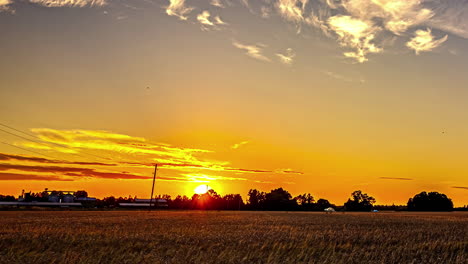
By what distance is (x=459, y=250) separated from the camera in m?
25.8

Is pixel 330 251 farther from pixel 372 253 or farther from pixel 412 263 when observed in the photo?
pixel 412 263

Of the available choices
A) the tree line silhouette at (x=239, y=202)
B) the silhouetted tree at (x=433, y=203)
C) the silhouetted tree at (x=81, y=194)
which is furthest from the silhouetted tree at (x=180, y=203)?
the silhouetted tree at (x=433, y=203)

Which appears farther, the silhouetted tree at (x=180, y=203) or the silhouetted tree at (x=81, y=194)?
the silhouetted tree at (x=81, y=194)

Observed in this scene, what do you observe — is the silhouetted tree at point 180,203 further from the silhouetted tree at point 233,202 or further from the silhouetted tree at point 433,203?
the silhouetted tree at point 433,203

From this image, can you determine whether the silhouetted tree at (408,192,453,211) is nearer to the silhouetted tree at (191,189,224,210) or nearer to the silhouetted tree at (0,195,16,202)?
the silhouetted tree at (191,189,224,210)

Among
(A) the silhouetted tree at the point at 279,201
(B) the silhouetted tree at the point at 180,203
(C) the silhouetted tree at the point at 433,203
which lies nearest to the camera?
(B) the silhouetted tree at the point at 180,203

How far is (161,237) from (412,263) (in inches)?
607

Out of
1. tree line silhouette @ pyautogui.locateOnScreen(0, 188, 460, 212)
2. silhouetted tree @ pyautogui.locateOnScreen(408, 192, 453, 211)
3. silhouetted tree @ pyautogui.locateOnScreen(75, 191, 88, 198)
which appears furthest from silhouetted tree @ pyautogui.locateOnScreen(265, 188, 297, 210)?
silhouetted tree @ pyautogui.locateOnScreen(75, 191, 88, 198)

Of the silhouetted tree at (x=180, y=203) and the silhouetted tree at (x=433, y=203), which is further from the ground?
the silhouetted tree at (x=433, y=203)

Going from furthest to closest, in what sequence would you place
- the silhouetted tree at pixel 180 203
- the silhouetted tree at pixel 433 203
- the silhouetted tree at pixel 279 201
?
the silhouetted tree at pixel 433 203 < the silhouetted tree at pixel 279 201 < the silhouetted tree at pixel 180 203

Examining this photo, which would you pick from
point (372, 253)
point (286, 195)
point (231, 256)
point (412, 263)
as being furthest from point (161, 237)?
point (286, 195)

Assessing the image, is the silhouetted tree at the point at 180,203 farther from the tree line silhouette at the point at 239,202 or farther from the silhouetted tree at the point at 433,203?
the silhouetted tree at the point at 433,203

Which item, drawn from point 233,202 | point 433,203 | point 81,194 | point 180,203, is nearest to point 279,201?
point 233,202

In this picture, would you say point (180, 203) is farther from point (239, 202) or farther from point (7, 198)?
point (7, 198)
